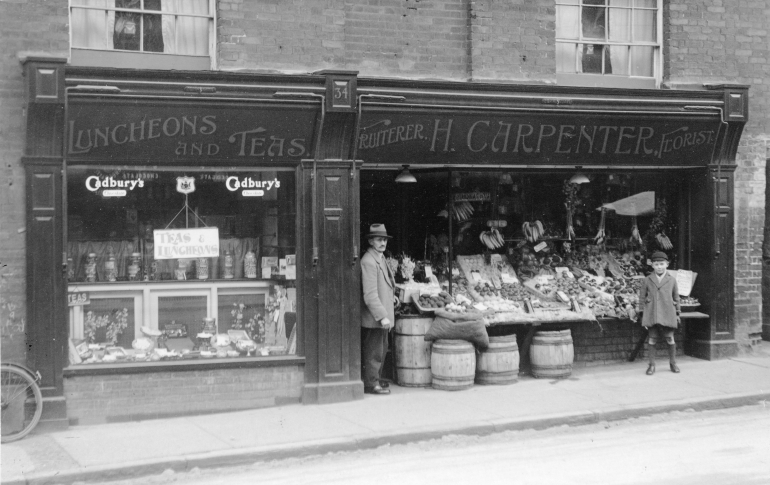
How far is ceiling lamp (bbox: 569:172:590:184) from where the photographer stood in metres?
12.1

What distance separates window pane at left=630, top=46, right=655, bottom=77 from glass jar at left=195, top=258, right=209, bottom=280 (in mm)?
6554

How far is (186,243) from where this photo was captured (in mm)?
9867

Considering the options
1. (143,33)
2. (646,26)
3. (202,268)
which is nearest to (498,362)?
(202,268)

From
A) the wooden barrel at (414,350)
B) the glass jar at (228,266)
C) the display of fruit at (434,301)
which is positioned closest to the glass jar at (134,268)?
the glass jar at (228,266)

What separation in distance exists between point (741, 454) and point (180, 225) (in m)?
6.33

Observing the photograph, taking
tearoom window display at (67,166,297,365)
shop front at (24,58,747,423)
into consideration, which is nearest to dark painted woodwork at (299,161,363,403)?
shop front at (24,58,747,423)

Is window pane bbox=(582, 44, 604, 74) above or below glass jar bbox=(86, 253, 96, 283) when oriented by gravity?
above

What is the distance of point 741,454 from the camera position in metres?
7.74

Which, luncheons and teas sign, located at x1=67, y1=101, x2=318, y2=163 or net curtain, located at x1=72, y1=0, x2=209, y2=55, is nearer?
luncheons and teas sign, located at x1=67, y1=101, x2=318, y2=163

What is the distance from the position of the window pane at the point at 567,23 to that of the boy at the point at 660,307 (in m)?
3.23

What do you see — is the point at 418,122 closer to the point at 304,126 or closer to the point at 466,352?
the point at 304,126

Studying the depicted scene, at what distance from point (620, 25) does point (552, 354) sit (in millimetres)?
4765

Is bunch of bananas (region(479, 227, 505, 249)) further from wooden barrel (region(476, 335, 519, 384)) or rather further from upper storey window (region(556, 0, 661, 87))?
upper storey window (region(556, 0, 661, 87))

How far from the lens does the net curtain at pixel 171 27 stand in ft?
31.6
